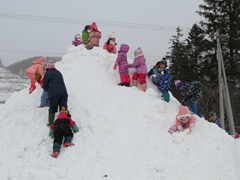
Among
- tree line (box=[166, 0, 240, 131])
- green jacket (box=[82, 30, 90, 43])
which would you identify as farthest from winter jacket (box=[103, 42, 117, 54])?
tree line (box=[166, 0, 240, 131])

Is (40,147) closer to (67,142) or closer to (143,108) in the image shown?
(67,142)

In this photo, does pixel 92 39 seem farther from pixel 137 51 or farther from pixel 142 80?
pixel 142 80

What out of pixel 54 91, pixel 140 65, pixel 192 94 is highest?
Result: pixel 140 65

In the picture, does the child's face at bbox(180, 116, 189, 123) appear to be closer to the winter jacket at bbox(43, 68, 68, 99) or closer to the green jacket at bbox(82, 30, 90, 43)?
the winter jacket at bbox(43, 68, 68, 99)

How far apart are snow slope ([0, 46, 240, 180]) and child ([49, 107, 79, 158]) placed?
0.15 m

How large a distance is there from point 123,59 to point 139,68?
69 centimetres

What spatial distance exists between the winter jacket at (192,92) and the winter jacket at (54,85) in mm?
3963

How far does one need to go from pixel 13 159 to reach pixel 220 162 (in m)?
4.63

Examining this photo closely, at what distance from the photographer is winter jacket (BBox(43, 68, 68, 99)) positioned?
5309 millimetres

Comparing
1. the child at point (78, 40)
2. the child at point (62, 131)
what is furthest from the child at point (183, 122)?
the child at point (78, 40)

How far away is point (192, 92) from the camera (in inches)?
253

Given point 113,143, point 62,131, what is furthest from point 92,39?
point 113,143

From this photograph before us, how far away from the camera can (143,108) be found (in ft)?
19.5

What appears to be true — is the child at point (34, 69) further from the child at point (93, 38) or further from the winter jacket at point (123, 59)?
the winter jacket at point (123, 59)
